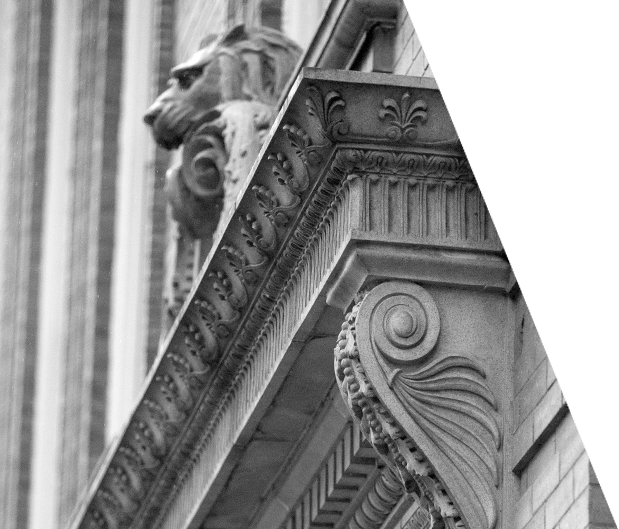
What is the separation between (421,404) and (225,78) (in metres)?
3.53

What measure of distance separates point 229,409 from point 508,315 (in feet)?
6.72

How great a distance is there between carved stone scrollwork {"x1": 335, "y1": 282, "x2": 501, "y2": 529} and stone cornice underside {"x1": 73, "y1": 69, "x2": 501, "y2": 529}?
0.23 metres

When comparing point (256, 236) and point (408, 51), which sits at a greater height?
point (408, 51)

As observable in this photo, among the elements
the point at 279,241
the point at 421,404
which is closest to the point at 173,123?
the point at 279,241

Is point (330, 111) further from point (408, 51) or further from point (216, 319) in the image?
point (216, 319)

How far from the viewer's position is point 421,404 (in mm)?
5996

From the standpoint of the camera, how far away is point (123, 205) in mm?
15719

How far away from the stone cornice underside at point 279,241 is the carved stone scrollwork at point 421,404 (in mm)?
229

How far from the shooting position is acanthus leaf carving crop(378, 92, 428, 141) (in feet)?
19.9

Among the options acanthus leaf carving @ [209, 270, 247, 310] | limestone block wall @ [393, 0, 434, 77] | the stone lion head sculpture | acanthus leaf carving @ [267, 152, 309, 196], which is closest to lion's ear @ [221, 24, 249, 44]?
the stone lion head sculpture

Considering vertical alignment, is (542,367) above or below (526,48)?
above

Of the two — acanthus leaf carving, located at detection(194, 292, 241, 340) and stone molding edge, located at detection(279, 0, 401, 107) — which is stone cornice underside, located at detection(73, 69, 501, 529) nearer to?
acanthus leaf carving, located at detection(194, 292, 241, 340)

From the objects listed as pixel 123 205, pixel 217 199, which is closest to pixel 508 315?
pixel 217 199

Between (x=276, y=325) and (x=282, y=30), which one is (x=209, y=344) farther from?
(x=282, y=30)
